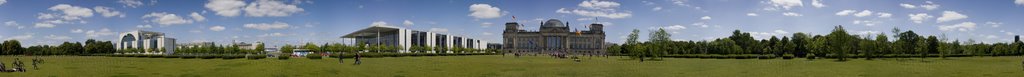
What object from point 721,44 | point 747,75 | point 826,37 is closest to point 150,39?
point 721,44

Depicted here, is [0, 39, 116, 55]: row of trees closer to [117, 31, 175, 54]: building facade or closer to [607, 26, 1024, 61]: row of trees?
[117, 31, 175, 54]: building facade

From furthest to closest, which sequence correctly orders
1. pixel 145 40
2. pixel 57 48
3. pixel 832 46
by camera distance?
1. pixel 145 40
2. pixel 57 48
3. pixel 832 46

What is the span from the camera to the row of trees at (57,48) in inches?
4651

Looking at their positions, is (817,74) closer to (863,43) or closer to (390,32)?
(863,43)

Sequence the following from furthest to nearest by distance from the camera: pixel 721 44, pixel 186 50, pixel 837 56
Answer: pixel 721 44
pixel 186 50
pixel 837 56

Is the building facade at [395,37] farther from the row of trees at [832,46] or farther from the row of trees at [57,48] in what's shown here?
the row of trees at [832,46]

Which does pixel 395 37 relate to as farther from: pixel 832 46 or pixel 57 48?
pixel 832 46

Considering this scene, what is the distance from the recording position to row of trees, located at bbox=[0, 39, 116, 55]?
118125 millimetres

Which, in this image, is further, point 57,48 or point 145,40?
point 145,40

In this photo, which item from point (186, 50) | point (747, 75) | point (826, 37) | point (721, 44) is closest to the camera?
point (747, 75)

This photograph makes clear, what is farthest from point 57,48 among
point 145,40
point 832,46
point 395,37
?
point 832,46

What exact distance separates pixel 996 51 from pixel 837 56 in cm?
3984

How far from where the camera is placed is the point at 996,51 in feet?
313

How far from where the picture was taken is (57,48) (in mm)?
118938
